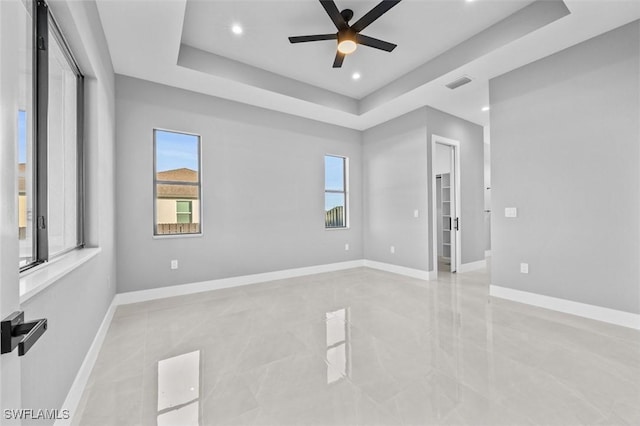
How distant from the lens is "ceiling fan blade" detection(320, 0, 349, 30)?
245cm

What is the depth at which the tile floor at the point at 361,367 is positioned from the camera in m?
1.58

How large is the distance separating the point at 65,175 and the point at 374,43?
313 cm

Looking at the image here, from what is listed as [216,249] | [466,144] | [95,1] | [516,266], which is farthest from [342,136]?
[95,1]

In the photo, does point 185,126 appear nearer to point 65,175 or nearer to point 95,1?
point 95,1

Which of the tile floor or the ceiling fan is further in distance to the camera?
the ceiling fan

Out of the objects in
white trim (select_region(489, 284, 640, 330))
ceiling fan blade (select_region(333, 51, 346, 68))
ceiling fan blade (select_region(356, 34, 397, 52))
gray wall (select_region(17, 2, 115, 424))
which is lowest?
white trim (select_region(489, 284, 640, 330))

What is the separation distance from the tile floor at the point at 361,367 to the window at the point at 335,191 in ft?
8.17

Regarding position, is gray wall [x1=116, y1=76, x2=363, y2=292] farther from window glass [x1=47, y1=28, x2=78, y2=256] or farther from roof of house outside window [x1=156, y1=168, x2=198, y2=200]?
window glass [x1=47, y1=28, x2=78, y2=256]

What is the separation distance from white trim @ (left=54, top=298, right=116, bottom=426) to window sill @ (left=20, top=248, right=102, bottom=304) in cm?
73

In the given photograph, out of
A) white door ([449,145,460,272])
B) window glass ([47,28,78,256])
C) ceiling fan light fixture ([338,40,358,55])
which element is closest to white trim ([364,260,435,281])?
white door ([449,145,460,272])

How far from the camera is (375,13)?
2576 millimetres

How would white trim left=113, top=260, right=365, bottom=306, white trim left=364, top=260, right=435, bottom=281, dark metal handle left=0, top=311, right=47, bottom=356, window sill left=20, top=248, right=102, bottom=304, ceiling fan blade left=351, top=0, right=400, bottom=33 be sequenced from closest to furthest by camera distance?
dark metal handle left=0, top=311, right=47, bottom=356 < window sill left=20, top=248, right=102, bottom=304 < ceiling fan blade left=351, top=0, right=400, bottom=33 < white trim left=113, top=260, right=365, bottom=306 < white trim left=364, top=260, right=435, bottom=281

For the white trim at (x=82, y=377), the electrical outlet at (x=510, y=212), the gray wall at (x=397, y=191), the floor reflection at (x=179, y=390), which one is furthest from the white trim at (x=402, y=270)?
the white trim at (x=82, y=377)

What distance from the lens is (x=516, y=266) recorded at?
11.7ft
